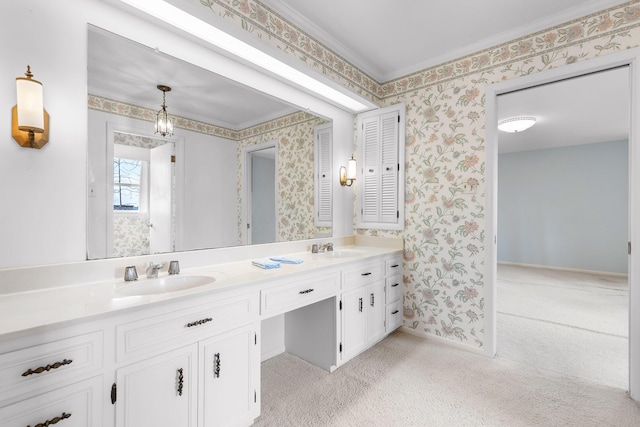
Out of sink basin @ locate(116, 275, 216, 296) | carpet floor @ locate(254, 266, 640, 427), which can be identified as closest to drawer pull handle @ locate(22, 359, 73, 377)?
sink basin @ locate(116, 275, 216, 296)

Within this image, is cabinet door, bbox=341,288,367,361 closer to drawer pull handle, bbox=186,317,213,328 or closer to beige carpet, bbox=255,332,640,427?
beige carpet, bbox=255,332,640,427

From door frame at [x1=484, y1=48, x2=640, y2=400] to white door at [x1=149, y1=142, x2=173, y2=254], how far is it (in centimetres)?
241

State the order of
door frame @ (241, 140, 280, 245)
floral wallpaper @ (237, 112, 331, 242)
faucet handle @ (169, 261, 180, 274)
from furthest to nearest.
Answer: floral wallpaper @ (237, 112, 331, 242) < door frame @ (241, 140, 280, 245) < faucet handle @ (169, 261, 180, 274)

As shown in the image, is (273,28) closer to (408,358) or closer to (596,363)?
(408,358)

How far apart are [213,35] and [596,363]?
3.71 metres

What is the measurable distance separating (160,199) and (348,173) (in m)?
1.83

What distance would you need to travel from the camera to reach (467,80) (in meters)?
2.53

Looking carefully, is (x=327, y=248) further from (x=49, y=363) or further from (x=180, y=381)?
(x=49, y=363)

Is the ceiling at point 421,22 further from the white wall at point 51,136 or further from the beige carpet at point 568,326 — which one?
the beige carpet at point 568,326

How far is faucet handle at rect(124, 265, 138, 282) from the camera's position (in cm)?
145

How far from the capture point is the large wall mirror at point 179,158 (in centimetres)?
149

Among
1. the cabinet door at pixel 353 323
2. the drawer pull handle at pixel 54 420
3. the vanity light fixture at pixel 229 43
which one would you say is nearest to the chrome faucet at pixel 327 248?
the cabinet door at pixel 353 323

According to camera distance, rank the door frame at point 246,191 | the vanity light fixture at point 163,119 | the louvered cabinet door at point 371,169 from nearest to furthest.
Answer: the vanity light fixture at point 163,119
the door frame at point 246,191
the louvered cabinet door at point 371,169

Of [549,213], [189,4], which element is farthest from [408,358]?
[549,213]
